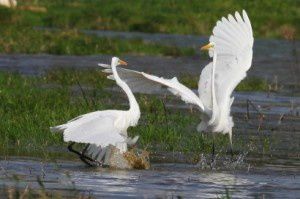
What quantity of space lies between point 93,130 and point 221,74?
263 cm

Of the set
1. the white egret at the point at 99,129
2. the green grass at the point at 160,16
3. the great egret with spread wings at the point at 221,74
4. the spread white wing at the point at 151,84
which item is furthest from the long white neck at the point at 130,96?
the green grass at the point at 160,16

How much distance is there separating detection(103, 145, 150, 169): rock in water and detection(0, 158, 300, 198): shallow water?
0.16m

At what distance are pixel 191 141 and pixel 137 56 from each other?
1413 cm

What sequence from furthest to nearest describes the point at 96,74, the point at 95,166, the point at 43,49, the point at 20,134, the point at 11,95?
the point at 43,49
the point at 96,74
the point at 11,95
the point at 20,134
the point at 95,166

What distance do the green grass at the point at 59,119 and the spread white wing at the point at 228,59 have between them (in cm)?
66

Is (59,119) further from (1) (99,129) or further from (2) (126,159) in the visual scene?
(1) (99,129)

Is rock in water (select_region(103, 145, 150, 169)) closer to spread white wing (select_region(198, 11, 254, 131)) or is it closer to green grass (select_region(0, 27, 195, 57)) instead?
spread white wing (select_region(198, 11, 254, 131))

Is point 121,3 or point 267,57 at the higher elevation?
point 121,3

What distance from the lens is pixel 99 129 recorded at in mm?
11219

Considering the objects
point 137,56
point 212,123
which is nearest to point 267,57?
point 137,56

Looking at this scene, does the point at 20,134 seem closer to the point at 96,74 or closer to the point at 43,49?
the point at 96,74

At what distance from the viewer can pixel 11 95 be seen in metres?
15.5

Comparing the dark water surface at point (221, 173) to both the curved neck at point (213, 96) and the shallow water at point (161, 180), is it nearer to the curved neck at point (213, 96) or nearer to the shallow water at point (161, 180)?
the shallow water at point (161, 180)

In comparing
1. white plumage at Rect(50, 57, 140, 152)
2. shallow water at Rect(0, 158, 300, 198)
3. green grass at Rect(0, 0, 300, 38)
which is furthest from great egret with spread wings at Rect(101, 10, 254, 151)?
green grass at Rect(0, 0, 300, 38)
